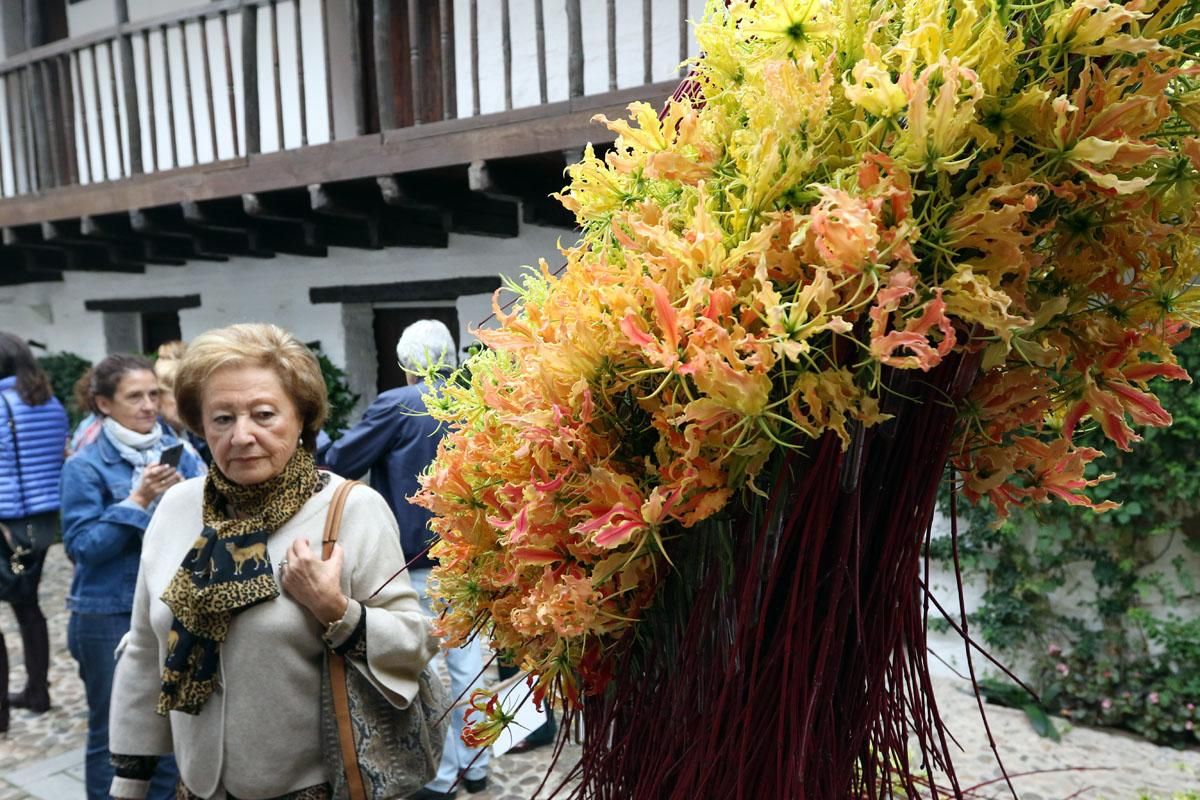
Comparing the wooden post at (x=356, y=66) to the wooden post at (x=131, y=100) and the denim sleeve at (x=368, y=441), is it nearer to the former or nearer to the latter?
the wooden post at (x=131, y=100)

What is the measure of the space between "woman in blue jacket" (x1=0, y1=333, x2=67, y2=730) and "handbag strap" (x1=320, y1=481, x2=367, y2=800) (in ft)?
9.26

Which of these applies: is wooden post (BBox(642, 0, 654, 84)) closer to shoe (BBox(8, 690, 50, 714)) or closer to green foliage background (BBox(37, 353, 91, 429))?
shoe (BBox(8, 690, 50, 714))

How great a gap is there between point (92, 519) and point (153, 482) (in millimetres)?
234

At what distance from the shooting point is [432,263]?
18.1 feet

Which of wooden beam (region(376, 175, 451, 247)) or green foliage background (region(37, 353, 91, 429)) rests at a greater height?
wooden beam (region(376, 175, 451, 247))

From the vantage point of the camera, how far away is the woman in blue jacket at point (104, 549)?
8.51 feet

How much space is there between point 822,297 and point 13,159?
293 inches

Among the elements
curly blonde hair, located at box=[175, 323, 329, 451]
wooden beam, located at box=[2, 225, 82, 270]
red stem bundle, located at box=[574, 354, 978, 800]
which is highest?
wooden beam, located at box=[2, 225, 82, 270]

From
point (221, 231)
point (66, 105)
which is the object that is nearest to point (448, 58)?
point (221, 231)

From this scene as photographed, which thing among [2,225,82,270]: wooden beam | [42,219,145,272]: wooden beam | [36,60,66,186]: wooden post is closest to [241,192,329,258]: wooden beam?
[42,219,145,272]: wooden beam

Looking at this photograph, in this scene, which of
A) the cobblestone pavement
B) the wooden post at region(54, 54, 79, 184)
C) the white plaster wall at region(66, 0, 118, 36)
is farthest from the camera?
the white plaster wall at region(66, 0, 118, 36)

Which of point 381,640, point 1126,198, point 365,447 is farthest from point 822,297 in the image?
point 365,447

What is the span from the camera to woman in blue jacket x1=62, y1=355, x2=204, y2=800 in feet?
8.51

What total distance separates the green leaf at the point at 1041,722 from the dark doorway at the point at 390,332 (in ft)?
13.6
